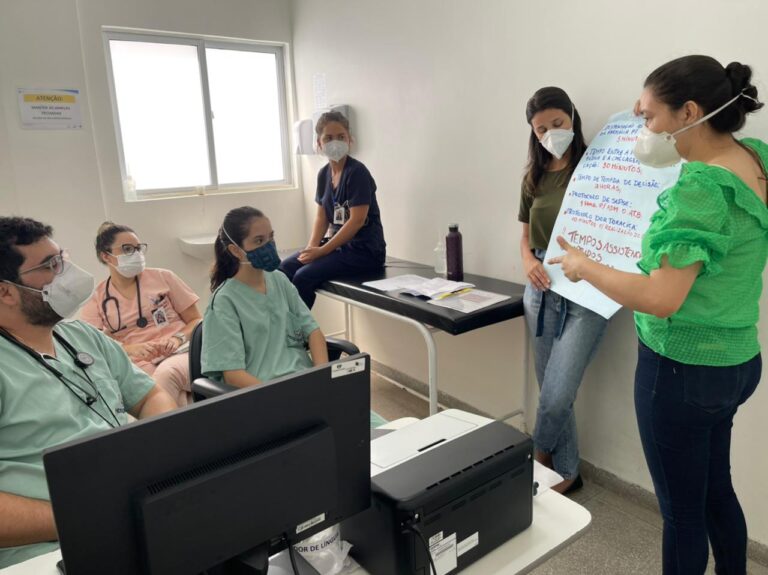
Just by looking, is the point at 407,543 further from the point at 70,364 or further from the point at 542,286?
the point at 542,286

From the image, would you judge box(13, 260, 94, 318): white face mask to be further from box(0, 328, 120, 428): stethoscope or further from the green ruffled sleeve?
the green ruffled sleeve

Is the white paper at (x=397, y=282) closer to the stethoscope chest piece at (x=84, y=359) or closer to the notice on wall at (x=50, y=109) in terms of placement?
the stethoscope chest piece at (x=84, y=359)

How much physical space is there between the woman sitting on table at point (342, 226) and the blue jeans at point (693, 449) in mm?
1753

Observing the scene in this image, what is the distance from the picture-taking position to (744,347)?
1.23m

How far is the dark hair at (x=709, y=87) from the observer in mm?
1167

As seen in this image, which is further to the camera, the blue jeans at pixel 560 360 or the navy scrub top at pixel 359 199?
the navy scrub top at pixel 359 199

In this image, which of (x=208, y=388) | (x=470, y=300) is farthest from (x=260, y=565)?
(x=470, y=300)

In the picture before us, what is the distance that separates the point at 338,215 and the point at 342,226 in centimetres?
8

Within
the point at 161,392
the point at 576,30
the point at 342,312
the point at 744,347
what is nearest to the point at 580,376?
the point at 744,347

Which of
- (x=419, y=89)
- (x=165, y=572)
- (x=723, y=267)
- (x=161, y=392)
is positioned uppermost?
(x=419, y=89)

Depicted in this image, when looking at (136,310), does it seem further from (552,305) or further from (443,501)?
(443,501)

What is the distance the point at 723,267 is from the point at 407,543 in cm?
86

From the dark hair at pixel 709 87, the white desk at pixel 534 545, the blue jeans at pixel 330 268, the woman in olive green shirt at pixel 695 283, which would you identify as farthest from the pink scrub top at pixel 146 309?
the dark hair at pixel 709 87

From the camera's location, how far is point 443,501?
2.82ft
